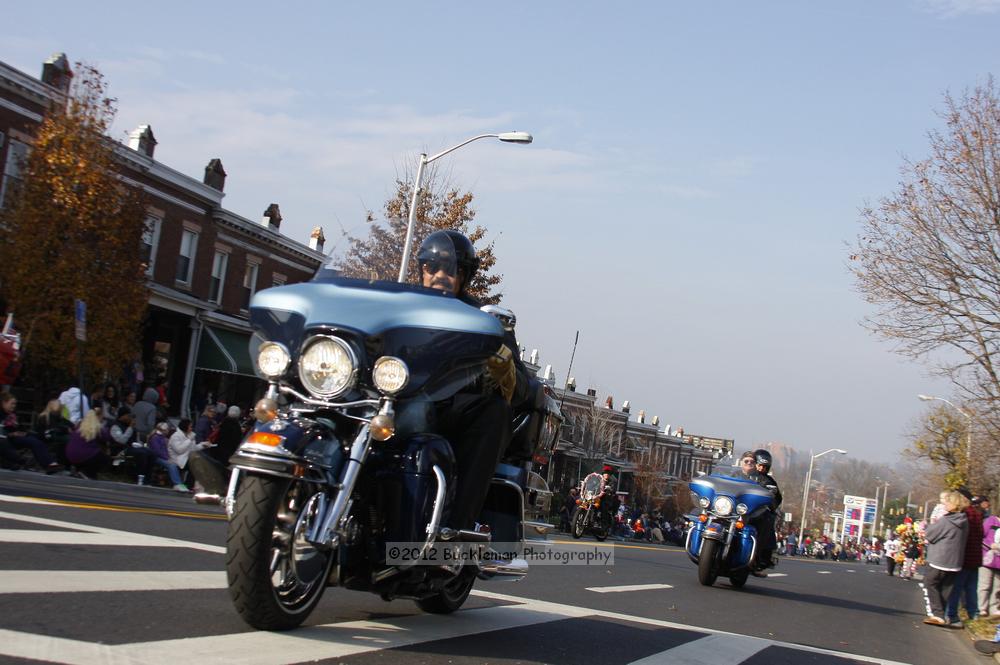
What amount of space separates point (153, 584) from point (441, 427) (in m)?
1.78

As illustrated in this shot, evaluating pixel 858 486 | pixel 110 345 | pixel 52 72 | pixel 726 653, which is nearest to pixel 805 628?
pixel 726 653

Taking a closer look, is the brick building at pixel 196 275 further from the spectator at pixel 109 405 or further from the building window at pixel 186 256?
the spectator at pixel 109 405

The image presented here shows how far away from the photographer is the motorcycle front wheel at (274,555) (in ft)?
13.0

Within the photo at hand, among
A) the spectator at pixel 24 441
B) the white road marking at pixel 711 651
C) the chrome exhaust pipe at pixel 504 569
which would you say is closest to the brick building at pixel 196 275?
the spectator at pixel 24 441

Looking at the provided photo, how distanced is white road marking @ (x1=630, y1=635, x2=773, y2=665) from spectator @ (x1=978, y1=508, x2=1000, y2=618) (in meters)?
8.52

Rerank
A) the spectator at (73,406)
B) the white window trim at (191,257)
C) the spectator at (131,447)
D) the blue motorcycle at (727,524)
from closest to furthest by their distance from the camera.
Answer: the blue motorcycle at (727,524)
the spectator at (73,406)
the spectator at (131,447)
the white window trim at (191,257)

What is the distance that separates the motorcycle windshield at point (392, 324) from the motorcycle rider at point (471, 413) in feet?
0.82

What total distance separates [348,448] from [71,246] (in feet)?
81.7

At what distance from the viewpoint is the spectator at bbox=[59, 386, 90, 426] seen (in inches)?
687

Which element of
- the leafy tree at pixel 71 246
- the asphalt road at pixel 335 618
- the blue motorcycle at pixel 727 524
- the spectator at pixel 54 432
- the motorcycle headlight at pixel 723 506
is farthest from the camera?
the leafy tree at pixel 71 246

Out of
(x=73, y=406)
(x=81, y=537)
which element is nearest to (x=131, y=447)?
(x=73, y=406)

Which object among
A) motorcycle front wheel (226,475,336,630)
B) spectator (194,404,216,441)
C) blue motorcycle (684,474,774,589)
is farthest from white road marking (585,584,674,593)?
spectator (194,404,216,441)

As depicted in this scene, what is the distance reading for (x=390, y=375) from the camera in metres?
4.39

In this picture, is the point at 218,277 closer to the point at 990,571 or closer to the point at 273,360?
the point at 990,571
